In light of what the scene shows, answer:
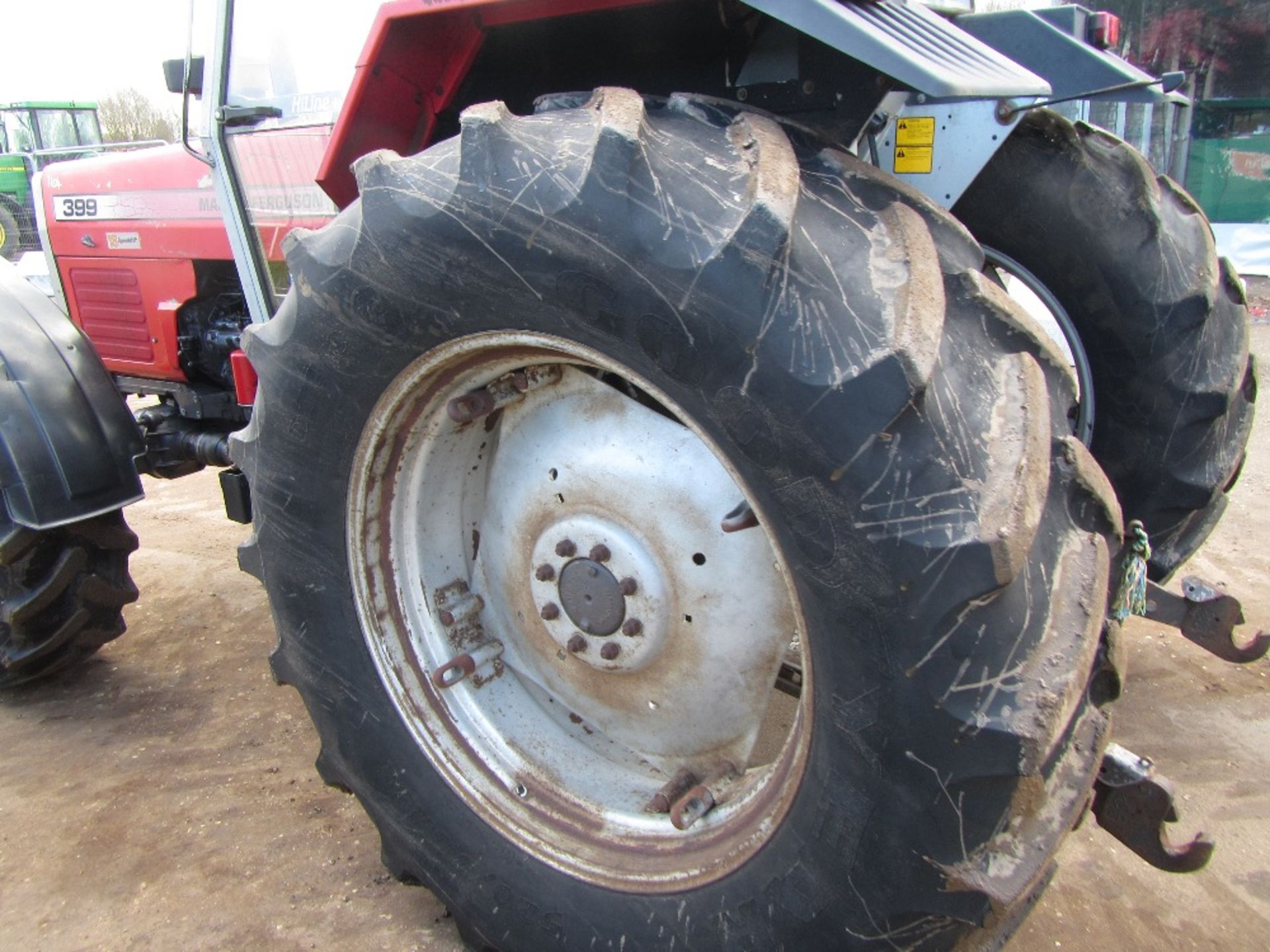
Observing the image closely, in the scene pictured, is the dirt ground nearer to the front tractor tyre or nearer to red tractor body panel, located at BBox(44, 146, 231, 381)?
red tractor body panel, located at BBox(44, 146, 231, 381)

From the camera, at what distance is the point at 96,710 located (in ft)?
9.57

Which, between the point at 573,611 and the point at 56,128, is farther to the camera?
the point at 56,128

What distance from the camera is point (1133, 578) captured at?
5.40ft

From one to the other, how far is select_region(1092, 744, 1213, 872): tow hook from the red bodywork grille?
3.17 metres

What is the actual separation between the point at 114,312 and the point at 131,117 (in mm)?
22765

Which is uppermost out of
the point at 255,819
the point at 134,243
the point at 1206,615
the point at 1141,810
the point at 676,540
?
the point at 134,243

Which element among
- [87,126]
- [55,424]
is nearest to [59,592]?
[55,424]

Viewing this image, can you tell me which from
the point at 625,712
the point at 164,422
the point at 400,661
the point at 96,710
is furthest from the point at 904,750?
the point at 164,422

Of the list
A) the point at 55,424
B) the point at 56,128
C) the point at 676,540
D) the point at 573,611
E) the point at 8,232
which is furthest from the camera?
the point at 8,232

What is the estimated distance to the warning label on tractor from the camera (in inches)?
78.9

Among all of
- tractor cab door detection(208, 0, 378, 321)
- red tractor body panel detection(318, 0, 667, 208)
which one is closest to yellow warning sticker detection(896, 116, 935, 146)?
red tractor body panel detection(318, 0, 667, 208)

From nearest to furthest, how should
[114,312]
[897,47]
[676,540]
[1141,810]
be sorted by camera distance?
[897,47]
[1141,810]
[676,540]
[114,312]

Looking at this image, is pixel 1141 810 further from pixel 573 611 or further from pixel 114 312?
pixel 114 312

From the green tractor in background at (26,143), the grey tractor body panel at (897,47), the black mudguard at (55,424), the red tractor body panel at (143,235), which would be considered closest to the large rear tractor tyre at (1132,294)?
the grey tractor body panel at (897,47)
